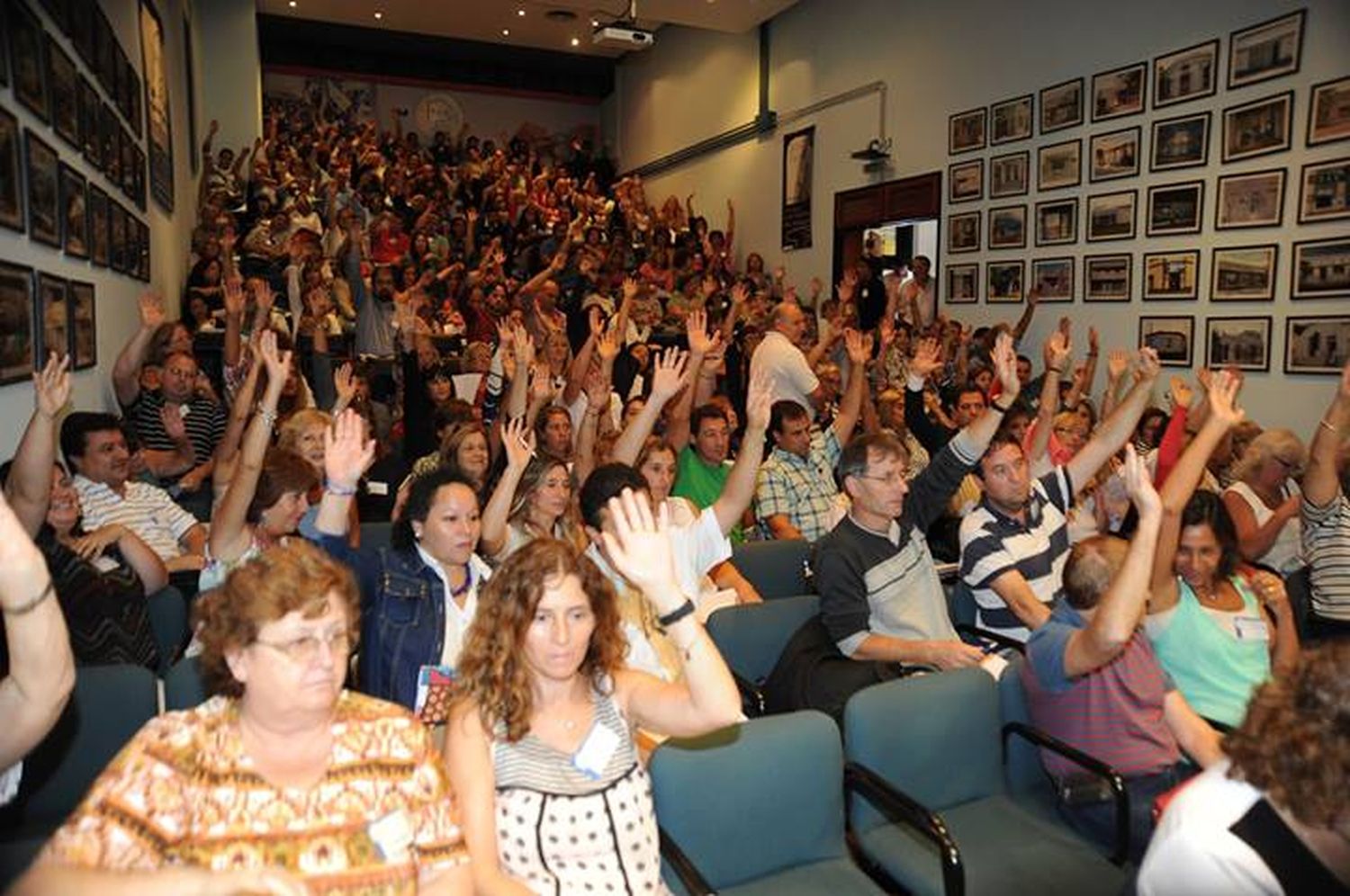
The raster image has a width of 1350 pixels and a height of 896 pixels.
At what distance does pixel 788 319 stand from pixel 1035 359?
3.53 m

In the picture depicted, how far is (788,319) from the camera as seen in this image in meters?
6.02

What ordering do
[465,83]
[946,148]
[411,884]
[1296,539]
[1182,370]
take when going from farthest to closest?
[465,83] → [946,148] → [1182,370] → [1296,539] → [411,884]

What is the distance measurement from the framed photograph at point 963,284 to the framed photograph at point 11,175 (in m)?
7.92

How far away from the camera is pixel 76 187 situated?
4059 millimetres

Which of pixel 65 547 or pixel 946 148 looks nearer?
pixel 65 547

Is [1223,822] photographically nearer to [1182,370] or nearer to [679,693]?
[679,693]

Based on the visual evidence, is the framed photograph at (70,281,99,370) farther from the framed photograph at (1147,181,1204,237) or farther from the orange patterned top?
the framed photograph at (1147,181,1204,237)

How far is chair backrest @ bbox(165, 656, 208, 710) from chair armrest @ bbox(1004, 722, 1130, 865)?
2.31 m

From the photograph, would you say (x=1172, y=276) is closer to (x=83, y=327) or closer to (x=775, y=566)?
(x=775, y=566)

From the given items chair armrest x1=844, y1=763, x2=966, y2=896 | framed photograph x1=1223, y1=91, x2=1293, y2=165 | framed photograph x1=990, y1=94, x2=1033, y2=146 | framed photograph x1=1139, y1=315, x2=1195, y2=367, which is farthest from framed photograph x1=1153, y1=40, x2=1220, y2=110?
chair armrest x1=844, y1=763, x2=966, y2=896

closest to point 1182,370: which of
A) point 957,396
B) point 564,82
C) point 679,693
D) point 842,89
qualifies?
point 957,396

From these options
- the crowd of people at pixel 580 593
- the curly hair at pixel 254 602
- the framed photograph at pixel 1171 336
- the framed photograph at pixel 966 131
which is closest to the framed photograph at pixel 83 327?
the crowd of people at pixel 580 593

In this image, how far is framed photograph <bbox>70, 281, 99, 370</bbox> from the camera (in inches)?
156

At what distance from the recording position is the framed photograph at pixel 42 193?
3.37 meters
